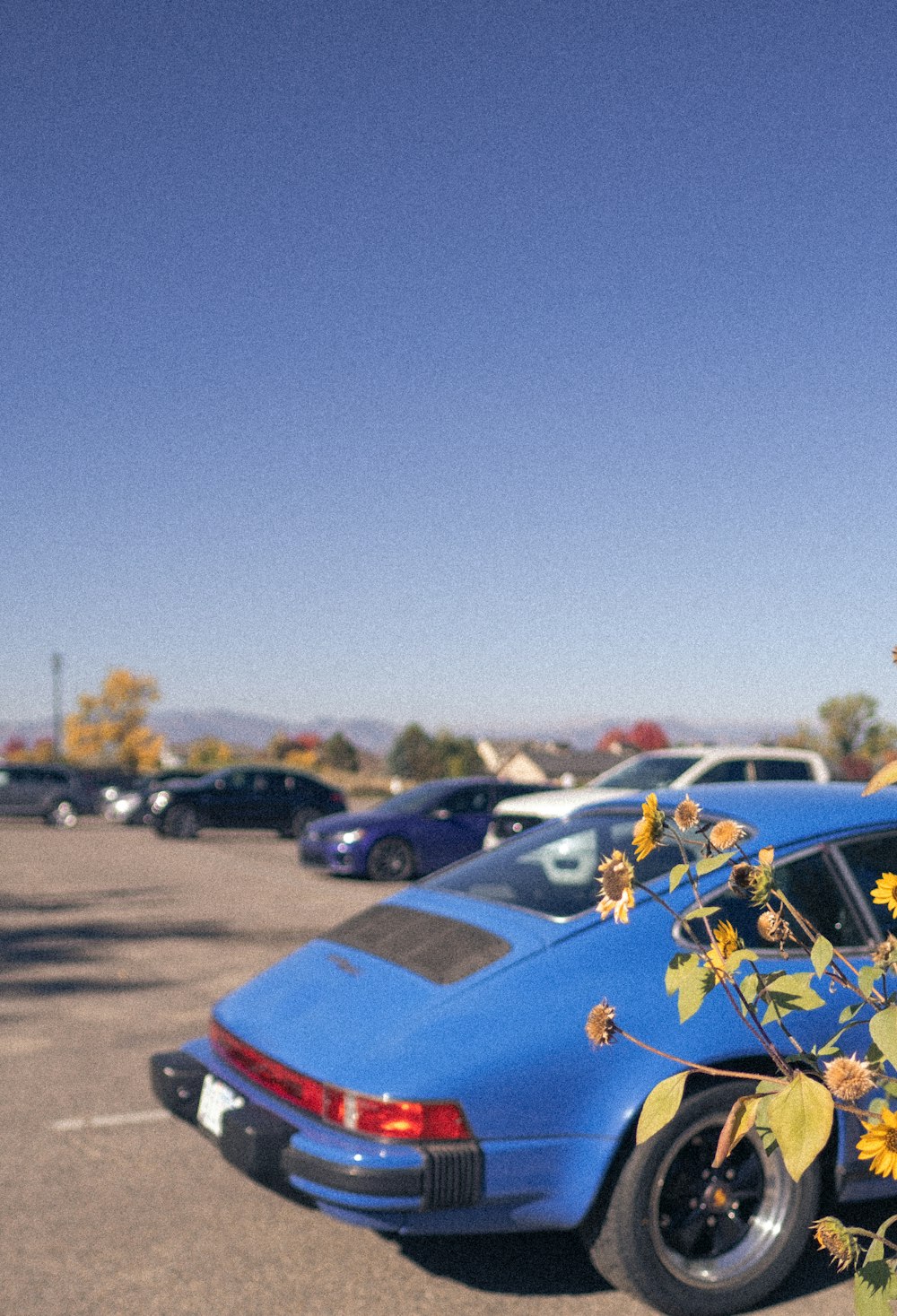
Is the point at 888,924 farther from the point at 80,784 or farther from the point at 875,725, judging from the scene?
the point at 875,725

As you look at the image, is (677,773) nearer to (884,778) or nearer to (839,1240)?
(884,778)

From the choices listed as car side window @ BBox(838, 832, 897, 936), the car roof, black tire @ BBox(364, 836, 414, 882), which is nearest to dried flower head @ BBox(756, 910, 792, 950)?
the car roof

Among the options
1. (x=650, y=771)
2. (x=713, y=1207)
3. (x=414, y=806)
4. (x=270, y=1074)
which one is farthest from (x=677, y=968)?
(x=414, y=806)

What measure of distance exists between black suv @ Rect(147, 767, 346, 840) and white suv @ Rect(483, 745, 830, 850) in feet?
31.2

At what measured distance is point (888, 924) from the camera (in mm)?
4141

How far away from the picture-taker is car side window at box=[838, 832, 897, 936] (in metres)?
4.11

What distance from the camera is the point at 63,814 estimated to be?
27641mm

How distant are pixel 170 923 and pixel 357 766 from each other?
353ft

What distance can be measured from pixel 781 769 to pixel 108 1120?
963 cm

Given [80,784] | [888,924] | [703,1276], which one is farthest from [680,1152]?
[80,784]

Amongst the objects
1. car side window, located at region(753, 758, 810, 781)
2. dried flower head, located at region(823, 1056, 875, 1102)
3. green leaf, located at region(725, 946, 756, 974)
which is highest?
green leaf, located at region(725, 946, 756, 974)

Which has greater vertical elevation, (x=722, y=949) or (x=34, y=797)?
(x=722, y=949)

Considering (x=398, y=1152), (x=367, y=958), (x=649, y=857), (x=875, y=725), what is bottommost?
(x=875, y=725)

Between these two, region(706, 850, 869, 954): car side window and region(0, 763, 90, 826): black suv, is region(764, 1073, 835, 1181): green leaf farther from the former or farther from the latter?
region(0, 763, 90, 826): black suv
